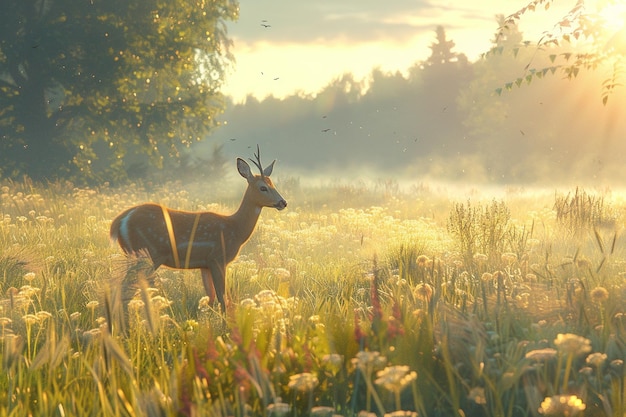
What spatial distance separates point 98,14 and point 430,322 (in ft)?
65.0

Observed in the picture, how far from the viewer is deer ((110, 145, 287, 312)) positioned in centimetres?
702

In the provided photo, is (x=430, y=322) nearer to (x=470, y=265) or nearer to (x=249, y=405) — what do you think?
(x=249, y=405)

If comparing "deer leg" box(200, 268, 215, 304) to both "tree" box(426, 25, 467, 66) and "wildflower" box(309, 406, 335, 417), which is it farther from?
"tree" box(426, 25, 467, 66)

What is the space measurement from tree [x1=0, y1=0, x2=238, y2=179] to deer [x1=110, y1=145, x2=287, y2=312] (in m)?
15.3

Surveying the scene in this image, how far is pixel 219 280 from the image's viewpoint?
698cm

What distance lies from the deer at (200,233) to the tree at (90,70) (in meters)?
15.3

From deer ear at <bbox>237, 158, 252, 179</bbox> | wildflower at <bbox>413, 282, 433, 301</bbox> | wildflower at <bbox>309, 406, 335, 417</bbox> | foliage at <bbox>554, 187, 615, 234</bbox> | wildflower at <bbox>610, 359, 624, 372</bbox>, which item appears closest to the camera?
wildflower at <bbox>309, 406, 335, 417</bbox>

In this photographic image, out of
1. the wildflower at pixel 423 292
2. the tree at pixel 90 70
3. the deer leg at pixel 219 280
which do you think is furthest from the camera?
the tree at pixel 90 70

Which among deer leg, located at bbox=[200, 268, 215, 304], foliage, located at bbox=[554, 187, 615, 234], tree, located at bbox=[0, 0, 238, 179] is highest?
tree, located at bbox=[0, 0, 238, 179]

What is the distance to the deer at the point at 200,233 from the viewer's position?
7.02 metres

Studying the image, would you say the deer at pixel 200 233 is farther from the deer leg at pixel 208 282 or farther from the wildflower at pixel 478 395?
the wildflower at pixel 478 395

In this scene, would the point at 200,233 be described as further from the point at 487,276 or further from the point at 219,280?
the point at 487,276

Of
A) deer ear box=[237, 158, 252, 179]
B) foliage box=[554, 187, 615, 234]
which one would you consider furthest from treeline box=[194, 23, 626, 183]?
deer ear box=[237, 158, 252, 179]

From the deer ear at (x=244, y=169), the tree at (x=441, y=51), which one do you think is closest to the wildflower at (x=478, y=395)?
the deer ear at (x=244, y=169)
